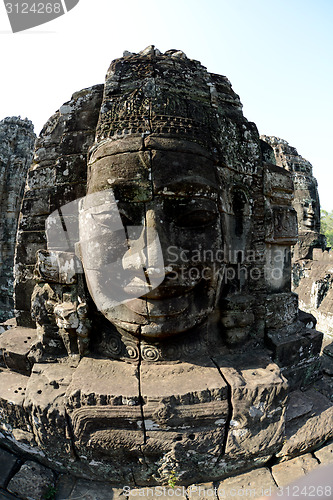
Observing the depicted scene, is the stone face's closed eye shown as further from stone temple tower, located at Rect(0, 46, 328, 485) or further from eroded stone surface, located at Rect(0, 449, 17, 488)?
eroded stone surface, located at Rect(0, 449, 17, 488)

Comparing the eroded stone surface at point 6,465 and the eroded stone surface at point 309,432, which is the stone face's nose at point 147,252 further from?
the eroded stone surface at point 6,465

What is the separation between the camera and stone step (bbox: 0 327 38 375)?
2.96 m

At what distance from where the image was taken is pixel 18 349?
3008mm

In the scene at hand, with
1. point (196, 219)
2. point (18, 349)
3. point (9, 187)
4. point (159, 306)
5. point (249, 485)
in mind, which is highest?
point (9, 187)

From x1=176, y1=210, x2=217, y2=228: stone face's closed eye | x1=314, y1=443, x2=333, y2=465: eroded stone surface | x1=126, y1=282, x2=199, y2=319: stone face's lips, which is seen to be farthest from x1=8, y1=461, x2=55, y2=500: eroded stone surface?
x1=176, y1=210, x2=217, y2=228: stone face's closed eye

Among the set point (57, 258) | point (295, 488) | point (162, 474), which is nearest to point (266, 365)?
point (295, 488)

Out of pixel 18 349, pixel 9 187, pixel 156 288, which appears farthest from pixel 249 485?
pixel 9 187

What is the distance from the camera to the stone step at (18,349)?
296 cm

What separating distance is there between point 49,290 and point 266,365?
6.72 feet

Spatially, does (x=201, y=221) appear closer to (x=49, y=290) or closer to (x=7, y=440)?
(x=49, y=290)

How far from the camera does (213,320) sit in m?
2.83

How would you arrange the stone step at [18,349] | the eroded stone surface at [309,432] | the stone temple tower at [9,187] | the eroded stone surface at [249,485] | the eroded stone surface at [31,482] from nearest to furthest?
the eroded stone surface at [249,485]
the eroded stone surface at [31,482]
the eroded stone surface at [309,432]
the stone step at [18,349]
the stone temple tower at [9,187]

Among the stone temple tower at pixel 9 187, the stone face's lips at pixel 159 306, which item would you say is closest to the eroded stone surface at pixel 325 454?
the stone face's lips at pixel 159 306

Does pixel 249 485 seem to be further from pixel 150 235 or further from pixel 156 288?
pixel 150 235
